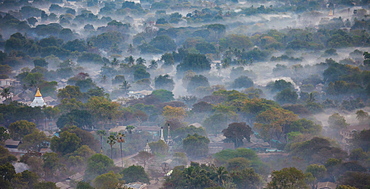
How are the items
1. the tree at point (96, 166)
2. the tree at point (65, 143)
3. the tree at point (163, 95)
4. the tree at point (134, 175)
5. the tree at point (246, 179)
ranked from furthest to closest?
the tree at point (163, 95), the tree at point (65, 143), the tree at point (96, 166), the tree at point (134, 175), the tree at point (246, 179)

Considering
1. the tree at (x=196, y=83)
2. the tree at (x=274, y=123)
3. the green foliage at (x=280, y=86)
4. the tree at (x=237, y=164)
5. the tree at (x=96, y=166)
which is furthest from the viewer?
the tree at (x=196, y=83)

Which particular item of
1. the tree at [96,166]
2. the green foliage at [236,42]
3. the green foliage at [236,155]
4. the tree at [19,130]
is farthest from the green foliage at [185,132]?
the green foliage at [236,42]

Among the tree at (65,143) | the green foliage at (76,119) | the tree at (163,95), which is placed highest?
the tree at (163,95)

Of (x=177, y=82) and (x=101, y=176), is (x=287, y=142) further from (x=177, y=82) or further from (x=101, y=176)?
(x=177, y=82)

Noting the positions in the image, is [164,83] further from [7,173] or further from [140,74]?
[7,173]

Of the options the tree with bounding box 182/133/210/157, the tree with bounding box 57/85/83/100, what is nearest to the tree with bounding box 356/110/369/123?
the tree with bounding box 182/133/210/157

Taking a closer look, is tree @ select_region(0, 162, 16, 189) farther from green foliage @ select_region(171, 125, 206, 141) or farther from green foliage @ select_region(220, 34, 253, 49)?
green foliage @ select_region(220, 34, 253, 49)

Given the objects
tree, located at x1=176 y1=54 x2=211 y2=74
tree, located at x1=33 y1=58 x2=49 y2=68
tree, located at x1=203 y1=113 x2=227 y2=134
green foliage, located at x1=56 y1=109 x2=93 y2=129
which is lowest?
tree, located at x1=203 y1=113 x2=227 y2=134

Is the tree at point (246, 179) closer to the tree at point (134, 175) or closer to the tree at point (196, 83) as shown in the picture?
the tree at point (134, 175)
